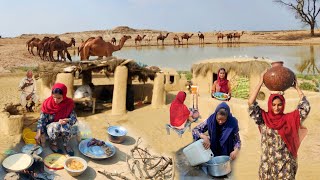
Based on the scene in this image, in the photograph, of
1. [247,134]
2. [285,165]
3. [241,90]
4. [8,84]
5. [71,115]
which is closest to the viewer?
[285,165]

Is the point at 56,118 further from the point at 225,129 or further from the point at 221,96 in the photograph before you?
the point at 221,96

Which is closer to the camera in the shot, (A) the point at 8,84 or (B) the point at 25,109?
(B) the point at 25,109

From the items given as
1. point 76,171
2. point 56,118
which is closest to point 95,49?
point 56,118

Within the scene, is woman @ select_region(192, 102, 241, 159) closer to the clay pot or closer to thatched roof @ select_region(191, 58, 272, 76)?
the clay pot

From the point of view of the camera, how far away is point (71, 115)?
7.02m

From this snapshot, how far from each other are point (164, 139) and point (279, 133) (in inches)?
204

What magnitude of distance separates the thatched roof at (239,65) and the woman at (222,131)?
7.19m

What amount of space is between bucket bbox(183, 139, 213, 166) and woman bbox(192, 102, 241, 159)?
11.1 inches

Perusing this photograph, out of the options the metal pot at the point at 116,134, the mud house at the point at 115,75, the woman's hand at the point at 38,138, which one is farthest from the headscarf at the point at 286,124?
the mud house at the point at 115,75

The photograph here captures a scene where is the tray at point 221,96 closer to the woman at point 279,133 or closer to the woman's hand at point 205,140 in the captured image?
the woman's hand at point 205,140

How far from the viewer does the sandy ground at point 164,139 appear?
702cm

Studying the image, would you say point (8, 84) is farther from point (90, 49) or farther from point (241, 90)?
point (241, 90)

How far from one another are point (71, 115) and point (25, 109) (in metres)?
4.50

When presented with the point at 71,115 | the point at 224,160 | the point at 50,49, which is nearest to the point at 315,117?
the point at 224,160
